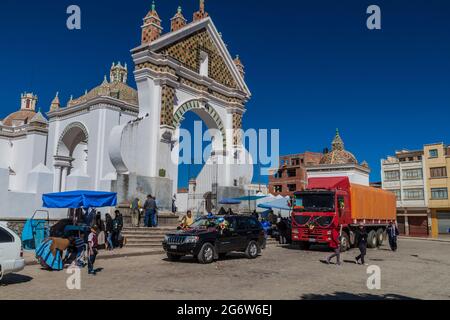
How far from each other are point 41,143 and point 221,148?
16026 millimetres

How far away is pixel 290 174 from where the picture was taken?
238ft

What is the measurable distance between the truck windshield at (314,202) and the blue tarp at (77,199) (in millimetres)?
8550

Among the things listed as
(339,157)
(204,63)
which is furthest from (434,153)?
(204,63)

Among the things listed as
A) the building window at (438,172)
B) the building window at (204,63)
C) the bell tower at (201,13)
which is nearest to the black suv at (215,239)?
the building window at (204,63)

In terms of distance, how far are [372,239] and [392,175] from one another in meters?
38.7

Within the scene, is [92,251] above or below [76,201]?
below

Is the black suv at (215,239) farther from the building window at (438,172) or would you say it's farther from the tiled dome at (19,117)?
the building window at (438,172)

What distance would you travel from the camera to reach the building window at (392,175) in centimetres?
5547

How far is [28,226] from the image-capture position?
15500mm

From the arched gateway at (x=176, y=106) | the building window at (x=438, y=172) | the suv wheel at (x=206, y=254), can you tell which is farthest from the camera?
the building window at (x=438, y=172)

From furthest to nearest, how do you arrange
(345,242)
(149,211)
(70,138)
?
(70,138) < (149,211) < (345,242)

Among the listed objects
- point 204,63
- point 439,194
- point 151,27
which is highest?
point 151,27

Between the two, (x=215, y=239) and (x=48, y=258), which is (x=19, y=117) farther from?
(x=215, y=239)
